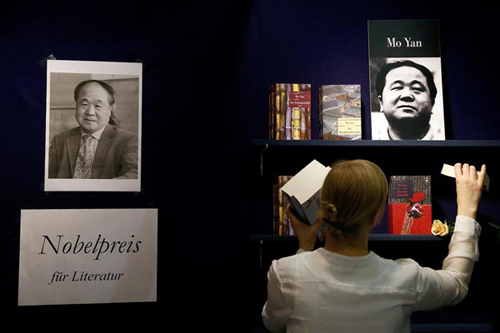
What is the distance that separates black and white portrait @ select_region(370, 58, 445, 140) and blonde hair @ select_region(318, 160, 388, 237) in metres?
1.05

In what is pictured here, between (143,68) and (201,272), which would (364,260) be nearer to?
(201,272)

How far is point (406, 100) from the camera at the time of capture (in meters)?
2.43

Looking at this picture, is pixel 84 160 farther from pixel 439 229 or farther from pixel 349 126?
pixel 439 229

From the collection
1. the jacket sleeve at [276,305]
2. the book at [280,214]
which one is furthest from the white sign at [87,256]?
the jacket sleeve at [276,305]

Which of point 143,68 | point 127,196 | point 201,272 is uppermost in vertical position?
point 143,68

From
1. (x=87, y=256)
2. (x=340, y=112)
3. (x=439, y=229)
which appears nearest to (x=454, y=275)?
(x=439, y=229)

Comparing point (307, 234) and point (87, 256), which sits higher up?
point (307, 234)

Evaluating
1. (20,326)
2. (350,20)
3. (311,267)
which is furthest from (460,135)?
(20,326)

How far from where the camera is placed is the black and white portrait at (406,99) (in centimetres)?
241

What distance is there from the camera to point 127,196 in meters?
2.38

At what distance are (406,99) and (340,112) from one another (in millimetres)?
336

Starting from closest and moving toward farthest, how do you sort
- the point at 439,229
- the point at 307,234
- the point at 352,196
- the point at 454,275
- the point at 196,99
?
the point at 352,196, the point at 454,275, the point at 307,234, the point at 439,229, the point at 196,99

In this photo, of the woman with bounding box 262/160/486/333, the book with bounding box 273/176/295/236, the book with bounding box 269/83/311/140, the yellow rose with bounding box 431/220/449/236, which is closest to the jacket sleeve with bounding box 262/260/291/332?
the woman with bounding box 262/160/486/333

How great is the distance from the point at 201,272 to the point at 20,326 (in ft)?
2.56
